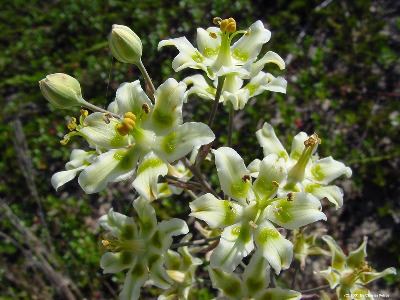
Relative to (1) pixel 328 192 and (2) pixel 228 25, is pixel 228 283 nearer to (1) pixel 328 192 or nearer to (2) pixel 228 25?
(1) pixel 328 192

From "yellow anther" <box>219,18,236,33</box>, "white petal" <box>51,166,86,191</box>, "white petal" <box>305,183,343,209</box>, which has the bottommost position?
"white petal" <box>305,183,343,209</box>

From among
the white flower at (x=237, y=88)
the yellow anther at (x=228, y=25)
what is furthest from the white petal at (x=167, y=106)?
the yellow anther at (x=228, y=25)

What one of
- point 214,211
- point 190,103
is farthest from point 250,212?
point 190,103

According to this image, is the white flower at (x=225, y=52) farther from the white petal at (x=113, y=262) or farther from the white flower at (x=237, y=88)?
the white petal at (x=113, y=262)

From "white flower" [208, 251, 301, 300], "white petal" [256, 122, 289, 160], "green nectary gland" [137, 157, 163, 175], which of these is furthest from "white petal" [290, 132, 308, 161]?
"green nectary gland" [137, 157, 163, 175]

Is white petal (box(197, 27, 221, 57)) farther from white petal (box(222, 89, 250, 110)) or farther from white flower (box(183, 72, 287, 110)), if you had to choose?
white petal (box(222, 89, 250, 110))

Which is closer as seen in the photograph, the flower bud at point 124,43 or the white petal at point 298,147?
the flower bud at point 124,43

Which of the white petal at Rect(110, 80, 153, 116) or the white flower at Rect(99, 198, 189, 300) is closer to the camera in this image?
the white petal at Rect(110, 80, 153, 116)
